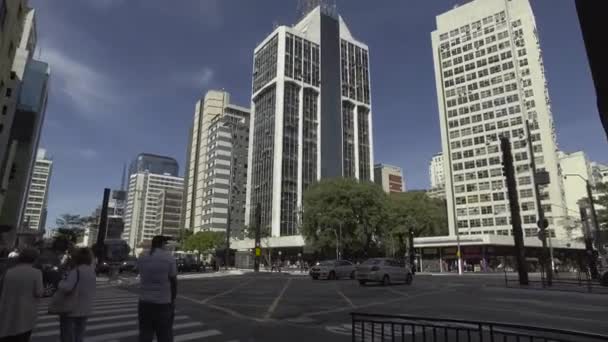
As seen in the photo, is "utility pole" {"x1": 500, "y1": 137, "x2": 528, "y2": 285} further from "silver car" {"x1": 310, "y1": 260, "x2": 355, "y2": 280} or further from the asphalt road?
"silver car" {"x1": 310, "y1": 260, "x2": 355, "y2": 280}

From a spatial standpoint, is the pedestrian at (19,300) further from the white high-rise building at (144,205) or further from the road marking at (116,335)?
the white high-rise building at (144,205)

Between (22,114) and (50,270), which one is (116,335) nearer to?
(50,270)

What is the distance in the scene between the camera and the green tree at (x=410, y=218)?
Answer: 178 feet

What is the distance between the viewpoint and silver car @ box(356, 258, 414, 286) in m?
22.5

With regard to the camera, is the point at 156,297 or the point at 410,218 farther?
the point at 410,218

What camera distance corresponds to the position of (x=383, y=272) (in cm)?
A: 2278

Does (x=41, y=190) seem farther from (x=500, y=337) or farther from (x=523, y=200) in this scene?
(x=500, y=337)

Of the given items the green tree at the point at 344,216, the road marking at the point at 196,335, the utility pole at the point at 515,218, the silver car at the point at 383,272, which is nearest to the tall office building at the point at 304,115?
the green tree at the point at 344,216

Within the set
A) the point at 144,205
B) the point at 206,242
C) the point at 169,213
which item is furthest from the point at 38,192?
the point at 206,242

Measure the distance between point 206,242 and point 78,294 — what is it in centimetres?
8129

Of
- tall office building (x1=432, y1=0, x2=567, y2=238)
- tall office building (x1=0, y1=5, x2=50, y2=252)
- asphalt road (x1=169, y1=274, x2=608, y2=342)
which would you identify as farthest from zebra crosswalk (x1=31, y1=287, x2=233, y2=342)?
tall office building (x1=432, y1=0, x2=567, y2=238)

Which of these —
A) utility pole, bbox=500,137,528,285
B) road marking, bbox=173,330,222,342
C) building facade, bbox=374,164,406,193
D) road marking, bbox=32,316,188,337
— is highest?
building facade, bbox=374,164,406,193

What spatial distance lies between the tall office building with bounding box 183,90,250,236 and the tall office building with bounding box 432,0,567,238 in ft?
190

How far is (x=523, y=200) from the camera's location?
81.2 meters
